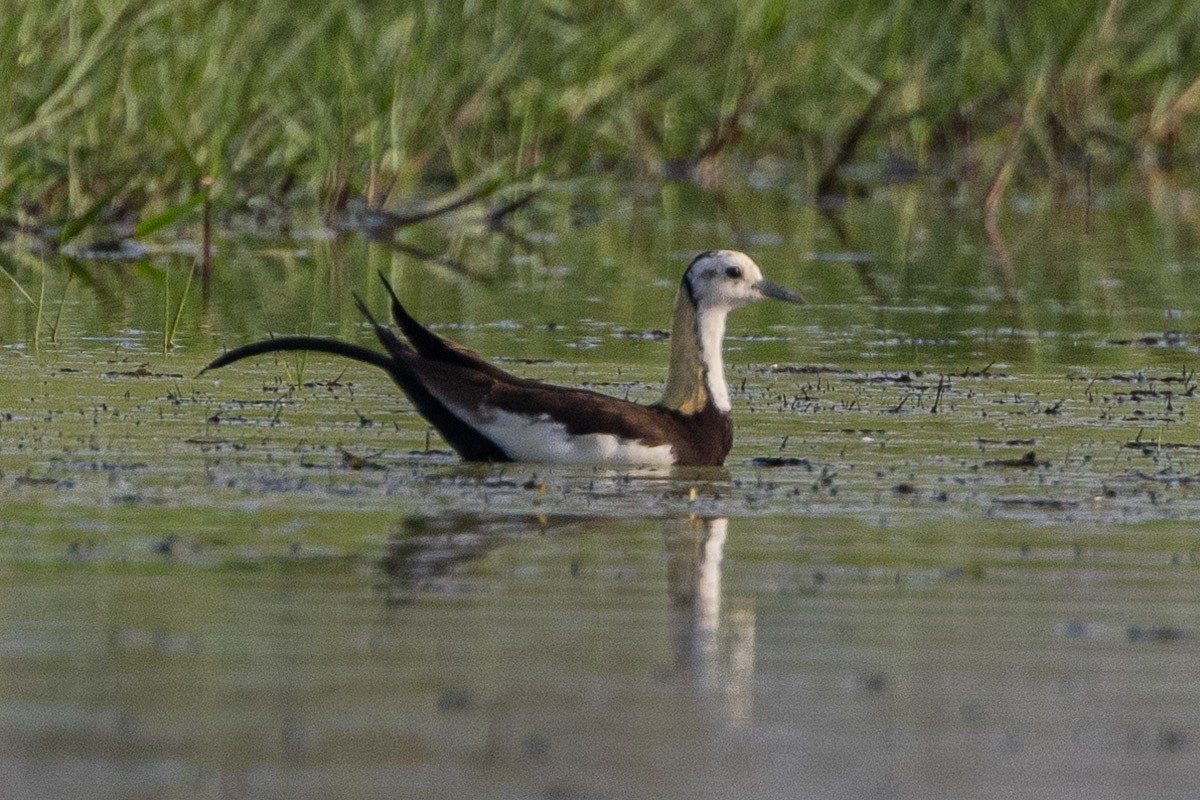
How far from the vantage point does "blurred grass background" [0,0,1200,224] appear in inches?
592

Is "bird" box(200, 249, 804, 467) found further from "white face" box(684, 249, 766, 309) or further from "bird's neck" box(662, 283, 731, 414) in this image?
"white face" box(684, 249, 766, 309)

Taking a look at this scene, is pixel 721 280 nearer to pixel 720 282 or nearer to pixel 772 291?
pixel 720 282

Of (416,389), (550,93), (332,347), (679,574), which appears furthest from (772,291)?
(550,93)

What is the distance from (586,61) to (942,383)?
9.44m

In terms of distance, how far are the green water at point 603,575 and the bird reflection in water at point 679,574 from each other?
2 centimetres

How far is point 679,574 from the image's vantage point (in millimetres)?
6395

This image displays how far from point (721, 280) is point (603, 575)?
2.95 m

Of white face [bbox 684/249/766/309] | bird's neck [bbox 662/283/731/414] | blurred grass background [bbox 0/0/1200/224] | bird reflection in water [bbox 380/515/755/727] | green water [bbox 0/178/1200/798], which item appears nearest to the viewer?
green water [bbox 0/178/1200/798]

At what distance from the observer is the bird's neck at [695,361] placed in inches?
347

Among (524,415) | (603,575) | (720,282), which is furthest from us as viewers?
(720,282)

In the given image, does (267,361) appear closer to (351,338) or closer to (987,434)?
(351,338)

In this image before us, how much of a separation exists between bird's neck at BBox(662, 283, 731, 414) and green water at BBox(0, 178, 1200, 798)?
0.32 m

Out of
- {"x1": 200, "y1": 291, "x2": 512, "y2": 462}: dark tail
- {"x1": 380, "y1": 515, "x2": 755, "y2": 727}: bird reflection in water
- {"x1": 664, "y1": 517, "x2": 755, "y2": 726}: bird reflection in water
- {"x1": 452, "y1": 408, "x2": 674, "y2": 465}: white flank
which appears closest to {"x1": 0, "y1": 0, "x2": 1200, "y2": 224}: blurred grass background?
{"x1": 200, "y1": 291, "x2": 512, "y2": 462}: dark tail

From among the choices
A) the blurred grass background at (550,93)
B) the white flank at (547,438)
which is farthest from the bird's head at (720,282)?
the blurred grass background at (550,93)
